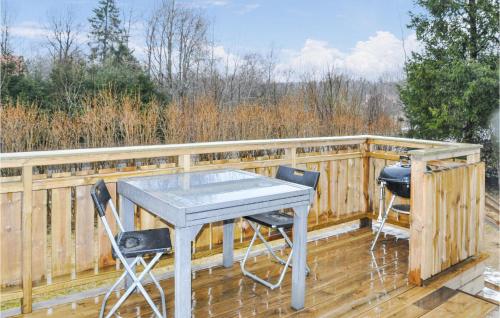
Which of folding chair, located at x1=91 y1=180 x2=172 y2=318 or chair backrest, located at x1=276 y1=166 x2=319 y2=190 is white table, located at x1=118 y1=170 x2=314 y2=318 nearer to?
folding chair, located at x1=91 y1=180 x2=172 y2=318

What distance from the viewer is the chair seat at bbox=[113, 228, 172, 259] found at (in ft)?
8.04

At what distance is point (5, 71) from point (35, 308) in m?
10.0

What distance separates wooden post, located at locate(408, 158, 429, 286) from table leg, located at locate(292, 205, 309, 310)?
3.50ft

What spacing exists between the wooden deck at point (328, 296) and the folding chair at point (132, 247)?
11.2 inches

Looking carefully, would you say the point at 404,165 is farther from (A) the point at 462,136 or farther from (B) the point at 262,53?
(B) the point at 262,53

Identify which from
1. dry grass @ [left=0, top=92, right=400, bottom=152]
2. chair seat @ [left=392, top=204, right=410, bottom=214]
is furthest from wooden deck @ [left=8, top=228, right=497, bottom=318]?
dry grass @ [left=0, top=92, right=400, bottom=152]

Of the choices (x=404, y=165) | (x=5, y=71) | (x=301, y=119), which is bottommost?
(x=404, y=165)

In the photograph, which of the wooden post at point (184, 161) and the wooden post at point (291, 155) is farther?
the wooden post at point (291, 155)

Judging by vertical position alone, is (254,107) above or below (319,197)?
above

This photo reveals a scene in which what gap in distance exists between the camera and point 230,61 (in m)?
14.7

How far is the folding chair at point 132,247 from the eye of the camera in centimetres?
241

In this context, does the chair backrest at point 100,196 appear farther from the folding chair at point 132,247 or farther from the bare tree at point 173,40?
the bare tree at point 173,40

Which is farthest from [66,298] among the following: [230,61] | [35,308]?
[230,61]

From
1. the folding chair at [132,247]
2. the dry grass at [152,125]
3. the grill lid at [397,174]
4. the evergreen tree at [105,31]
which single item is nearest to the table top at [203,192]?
the folding chair at [132,247]
